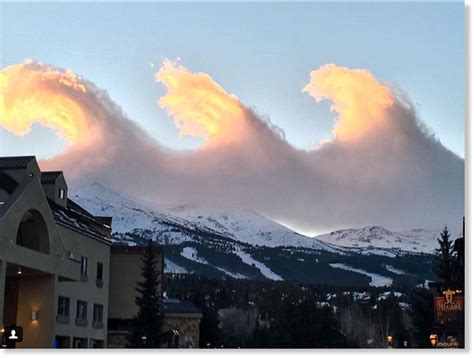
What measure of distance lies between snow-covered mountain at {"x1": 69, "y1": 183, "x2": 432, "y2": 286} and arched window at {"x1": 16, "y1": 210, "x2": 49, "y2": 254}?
10.6 m

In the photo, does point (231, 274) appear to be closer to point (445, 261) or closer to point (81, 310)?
point (445, 261)

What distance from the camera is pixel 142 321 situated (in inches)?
1410

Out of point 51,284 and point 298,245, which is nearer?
point 51,284

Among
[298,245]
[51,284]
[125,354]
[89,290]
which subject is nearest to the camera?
[125,354]

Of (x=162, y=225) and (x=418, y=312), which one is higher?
(x=162, y=225)

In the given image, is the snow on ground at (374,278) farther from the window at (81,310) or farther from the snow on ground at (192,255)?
the window at (81,310)

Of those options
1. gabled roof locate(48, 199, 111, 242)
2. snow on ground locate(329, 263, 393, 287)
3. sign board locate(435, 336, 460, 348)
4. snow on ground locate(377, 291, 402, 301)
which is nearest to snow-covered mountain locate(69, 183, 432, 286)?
snow on ground locate(329, 263, 393, 287)

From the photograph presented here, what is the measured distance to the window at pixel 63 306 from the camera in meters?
28.6

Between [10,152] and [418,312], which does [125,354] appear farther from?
[418,312]

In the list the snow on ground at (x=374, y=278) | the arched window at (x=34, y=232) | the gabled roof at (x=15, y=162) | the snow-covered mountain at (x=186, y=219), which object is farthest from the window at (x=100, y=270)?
the snow on ground at (x=374, y=278)

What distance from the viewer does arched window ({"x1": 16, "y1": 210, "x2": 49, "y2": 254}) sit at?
2323cm

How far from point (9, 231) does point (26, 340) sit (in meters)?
4.85


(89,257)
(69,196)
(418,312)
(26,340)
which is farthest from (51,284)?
(418,312)

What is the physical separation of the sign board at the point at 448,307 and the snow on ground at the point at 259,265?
2932cm
